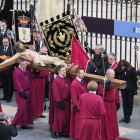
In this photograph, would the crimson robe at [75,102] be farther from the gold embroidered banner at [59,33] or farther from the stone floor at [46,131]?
the gold embroidered banner at [59,33]

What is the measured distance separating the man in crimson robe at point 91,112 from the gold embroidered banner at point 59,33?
3.08 meters

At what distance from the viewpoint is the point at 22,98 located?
13.9 metres

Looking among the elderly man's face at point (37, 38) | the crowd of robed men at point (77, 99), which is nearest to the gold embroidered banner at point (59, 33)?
the crowd of robed men at point (77, 99)

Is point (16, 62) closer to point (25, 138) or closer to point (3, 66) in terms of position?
point (3, 66)

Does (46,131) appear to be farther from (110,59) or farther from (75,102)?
(110,59)

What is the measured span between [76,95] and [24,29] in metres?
3.67

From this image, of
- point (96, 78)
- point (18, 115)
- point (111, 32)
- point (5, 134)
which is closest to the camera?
point (5, 134)

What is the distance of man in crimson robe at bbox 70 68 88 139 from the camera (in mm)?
12898

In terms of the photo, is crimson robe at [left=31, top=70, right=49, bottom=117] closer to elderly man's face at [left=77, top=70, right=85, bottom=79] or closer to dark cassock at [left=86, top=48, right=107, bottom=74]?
dark cassock at [left=86, top=48, right=107, bottom=74]

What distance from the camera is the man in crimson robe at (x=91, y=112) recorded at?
11.8m

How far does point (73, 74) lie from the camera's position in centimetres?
1330

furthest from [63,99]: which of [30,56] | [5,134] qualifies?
[5,134]

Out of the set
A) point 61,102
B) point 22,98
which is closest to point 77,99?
point 61,102

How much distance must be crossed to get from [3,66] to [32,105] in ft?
4.03
